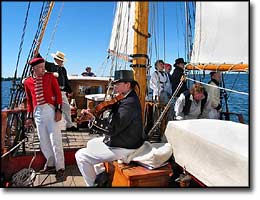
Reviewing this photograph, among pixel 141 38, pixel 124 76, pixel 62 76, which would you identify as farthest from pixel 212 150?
Result: pixel 62 76

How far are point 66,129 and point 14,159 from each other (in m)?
0.88

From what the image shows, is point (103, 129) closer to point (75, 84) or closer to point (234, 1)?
point (234, 1)

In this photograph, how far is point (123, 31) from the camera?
6.65 ft

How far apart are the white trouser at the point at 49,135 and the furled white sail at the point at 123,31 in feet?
2.12

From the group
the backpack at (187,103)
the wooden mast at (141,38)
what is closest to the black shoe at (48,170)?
the wooden mast at (141,38)

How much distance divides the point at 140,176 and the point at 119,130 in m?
0.29

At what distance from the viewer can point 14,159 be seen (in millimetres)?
2016

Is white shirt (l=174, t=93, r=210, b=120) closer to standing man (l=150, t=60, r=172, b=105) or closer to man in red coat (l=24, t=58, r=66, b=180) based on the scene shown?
standing man (l=150, t=60, r=172, b=105)

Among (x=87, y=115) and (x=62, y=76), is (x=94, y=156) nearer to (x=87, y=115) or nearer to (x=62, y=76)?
(x=87, y=115)

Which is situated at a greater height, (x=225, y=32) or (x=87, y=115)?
(x=225, y=32)

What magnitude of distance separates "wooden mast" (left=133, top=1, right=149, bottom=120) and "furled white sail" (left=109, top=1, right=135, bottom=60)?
0.06 metres

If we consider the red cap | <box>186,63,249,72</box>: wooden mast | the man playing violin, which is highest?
the red cap

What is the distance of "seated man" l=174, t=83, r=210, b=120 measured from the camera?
2355 mm

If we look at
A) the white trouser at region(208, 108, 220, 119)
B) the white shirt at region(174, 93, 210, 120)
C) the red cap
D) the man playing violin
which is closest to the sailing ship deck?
the man playing violin
